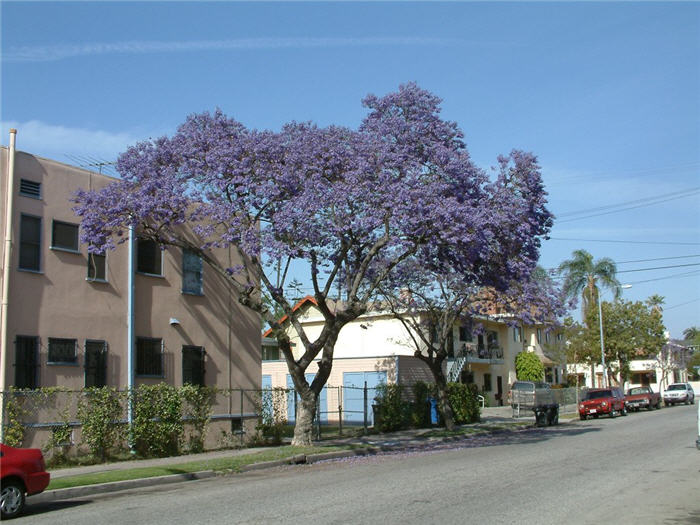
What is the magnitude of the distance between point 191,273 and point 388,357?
1310 centimetres

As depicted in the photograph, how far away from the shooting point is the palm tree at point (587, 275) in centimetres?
5691

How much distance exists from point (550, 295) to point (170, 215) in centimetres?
1810

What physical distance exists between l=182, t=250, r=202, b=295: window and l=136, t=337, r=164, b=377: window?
7.01 feet

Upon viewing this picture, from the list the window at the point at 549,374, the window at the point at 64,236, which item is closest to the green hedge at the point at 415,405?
the window at the point at 64,236

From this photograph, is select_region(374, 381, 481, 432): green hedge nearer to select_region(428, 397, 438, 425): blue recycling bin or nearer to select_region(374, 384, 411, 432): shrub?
select_region(374, 384, 411, 432): shrub

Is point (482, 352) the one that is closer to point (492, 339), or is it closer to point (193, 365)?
point (492, 339)

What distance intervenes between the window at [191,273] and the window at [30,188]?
216 inches

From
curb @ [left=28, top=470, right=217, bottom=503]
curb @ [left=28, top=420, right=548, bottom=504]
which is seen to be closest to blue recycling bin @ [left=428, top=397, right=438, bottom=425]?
curb @ [left=28, top=420, right=548, bottom=504]

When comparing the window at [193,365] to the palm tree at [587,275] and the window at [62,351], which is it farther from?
the palm tree at [587,275]

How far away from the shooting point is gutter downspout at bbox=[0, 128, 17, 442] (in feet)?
57.4

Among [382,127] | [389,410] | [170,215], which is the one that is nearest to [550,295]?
[389,410]

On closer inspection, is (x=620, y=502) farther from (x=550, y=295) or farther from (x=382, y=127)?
(x=550, y=295)

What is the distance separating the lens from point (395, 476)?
14.7 m

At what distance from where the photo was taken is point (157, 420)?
2030 centimetres
